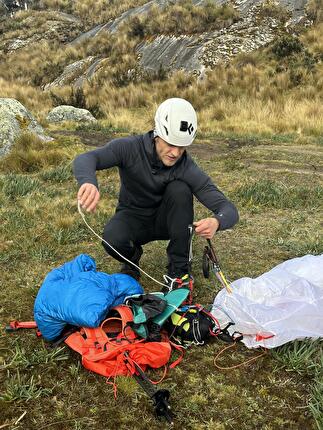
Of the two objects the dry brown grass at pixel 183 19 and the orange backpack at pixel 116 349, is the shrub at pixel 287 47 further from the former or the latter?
the orange backpack at pixel 116 349

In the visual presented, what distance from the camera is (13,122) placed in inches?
318

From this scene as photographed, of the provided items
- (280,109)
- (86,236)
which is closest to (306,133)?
(280,109)

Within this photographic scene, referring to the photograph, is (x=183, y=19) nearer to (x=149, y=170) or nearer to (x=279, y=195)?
(x=279, y=195)

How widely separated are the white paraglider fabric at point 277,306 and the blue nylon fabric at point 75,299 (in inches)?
26.9

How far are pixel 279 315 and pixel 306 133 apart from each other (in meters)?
8.66

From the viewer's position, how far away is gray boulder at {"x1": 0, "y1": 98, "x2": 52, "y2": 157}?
7738 mm

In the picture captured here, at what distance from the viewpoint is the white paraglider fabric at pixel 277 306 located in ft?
8.54

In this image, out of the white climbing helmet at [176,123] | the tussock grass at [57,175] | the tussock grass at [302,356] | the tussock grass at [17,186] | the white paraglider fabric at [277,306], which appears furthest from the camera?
the tussock grass at [57,175]

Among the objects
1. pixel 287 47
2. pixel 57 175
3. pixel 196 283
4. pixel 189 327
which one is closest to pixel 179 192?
pixel 196 283

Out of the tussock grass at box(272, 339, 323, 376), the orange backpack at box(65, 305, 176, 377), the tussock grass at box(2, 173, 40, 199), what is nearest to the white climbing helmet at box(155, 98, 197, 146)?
the orange backpack at box(65, 305, 176, 377)

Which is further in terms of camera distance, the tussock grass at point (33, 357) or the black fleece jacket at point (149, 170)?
the black fleece jacket at point (149, 170)

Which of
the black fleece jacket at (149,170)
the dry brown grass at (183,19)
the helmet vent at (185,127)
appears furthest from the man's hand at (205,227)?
the dry brown grass at (183,19)

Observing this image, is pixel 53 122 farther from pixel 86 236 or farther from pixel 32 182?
pixel 86 236

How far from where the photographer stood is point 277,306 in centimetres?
273
